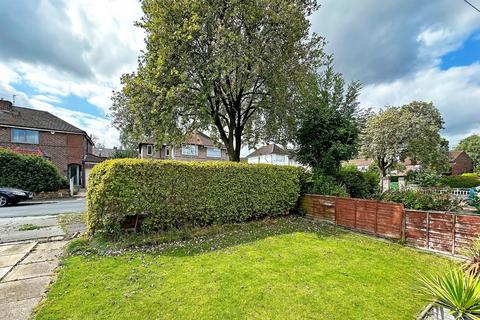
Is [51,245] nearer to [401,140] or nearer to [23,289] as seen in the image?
[23,289]

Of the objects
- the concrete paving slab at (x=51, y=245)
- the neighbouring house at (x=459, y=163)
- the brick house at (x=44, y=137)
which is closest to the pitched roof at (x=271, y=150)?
the brick house at (x=44, y=137)

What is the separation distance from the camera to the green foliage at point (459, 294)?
2875 mm

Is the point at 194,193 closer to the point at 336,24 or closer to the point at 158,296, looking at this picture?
the point at 158,296

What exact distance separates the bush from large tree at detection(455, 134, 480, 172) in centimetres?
6959

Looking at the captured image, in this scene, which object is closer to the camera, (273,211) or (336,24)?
(336,24)

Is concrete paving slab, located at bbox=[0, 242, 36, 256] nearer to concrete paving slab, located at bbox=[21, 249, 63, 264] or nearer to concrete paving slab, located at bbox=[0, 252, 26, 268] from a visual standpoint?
concrete paving slab, located at bbox=[0, 252, 26, 268]

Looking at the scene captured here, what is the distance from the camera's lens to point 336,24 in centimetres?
953

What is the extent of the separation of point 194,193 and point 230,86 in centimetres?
725

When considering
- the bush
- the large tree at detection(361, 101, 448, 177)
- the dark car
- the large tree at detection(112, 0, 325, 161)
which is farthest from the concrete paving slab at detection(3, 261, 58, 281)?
the large tree at detection(361, 101, 448, 177)

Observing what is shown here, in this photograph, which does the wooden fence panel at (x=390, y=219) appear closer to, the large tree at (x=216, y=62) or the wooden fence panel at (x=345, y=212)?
the wooden fence panel at (x=345, y=212)

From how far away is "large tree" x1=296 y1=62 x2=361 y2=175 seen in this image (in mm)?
11797

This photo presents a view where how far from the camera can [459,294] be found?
3.02 meters

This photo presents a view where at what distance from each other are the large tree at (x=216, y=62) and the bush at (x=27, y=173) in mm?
10371

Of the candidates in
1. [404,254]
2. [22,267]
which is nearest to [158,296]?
[22,267]
